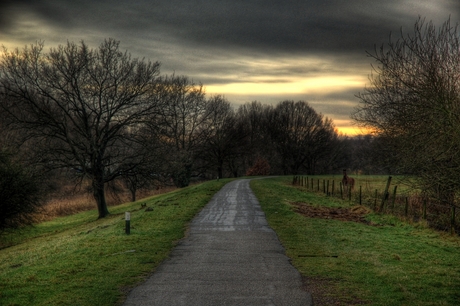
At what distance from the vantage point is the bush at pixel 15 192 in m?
27.8

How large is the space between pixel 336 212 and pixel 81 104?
62.6ft

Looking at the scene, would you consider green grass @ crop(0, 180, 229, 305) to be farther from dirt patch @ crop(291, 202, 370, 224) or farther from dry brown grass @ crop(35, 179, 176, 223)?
dry brown grass @ crop(35, 179, 176, 223)

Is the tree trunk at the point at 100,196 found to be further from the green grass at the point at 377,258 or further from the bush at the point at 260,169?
the bush at the point at 260,169

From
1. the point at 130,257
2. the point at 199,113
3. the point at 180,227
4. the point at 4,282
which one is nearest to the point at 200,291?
the point at 130,257

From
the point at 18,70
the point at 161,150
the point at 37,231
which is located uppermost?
the point at 18,70

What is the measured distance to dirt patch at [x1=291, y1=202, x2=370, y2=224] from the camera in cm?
2219

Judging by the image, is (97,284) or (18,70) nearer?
(97,284)

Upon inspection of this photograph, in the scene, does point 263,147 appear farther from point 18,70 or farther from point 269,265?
point 269,265

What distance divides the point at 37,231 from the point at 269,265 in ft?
85.1

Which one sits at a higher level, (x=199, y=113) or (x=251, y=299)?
(x=199, y=113)

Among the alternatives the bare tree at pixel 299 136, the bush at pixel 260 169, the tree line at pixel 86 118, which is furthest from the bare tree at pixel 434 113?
the bare tree at pixel 299 136

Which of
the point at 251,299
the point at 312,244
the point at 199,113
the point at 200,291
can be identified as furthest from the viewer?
the point at 199,113

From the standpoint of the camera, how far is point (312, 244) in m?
14.5

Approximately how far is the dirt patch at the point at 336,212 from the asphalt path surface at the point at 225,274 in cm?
589
